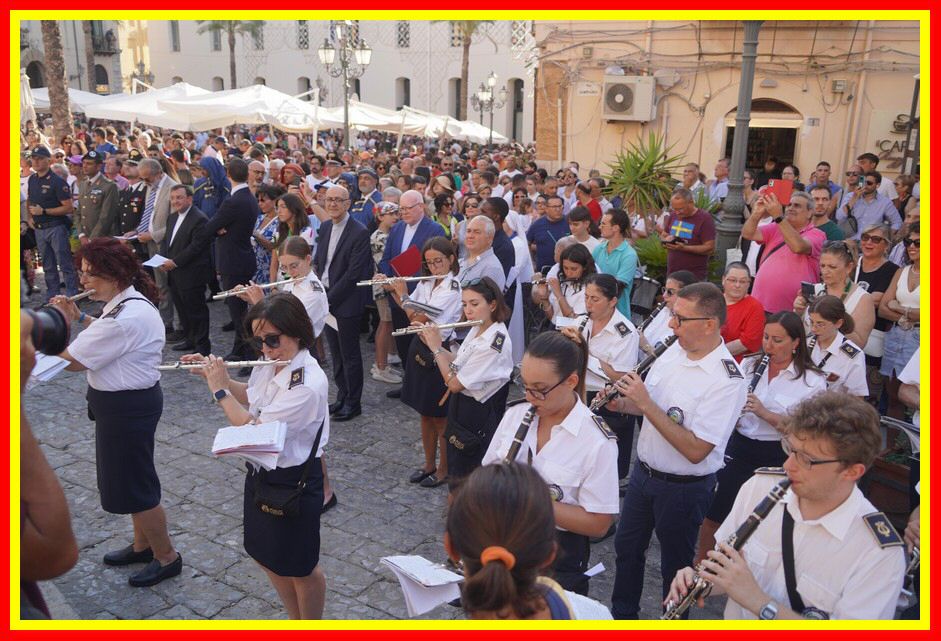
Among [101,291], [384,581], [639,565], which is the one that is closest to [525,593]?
[639,565]

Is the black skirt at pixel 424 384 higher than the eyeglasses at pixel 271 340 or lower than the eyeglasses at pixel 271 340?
lower

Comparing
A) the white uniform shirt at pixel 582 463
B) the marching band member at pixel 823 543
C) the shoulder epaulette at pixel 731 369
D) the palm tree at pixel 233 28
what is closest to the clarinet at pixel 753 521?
the marching band member at pixel 823 543

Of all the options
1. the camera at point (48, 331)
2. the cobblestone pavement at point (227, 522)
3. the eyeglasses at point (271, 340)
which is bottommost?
the cobblestone pavement at point (227, 522)

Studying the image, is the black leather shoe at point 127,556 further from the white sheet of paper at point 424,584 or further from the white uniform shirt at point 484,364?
the white sheet of paper at point 424,584

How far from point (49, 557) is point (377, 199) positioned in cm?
825

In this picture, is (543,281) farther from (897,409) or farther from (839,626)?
(839,626)

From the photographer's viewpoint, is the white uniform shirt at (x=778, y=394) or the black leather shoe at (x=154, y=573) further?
the black leather shoe at (x=154, y=573)

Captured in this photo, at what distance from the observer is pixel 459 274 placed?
649cm

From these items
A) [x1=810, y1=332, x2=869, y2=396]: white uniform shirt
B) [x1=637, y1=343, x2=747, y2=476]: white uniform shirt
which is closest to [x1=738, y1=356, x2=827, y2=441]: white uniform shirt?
[x1=810, y1=332, x2=869, y2=396]: white uniform shirt

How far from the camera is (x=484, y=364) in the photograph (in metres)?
4.79

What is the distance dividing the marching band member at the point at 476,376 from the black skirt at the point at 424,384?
372 millimetres

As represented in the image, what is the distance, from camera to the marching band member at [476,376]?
4.78 meters

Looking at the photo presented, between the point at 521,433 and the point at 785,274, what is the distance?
12.3ft

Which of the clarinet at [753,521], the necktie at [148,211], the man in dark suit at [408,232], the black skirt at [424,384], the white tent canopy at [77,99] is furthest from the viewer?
the white tent canopy at [77,99]
